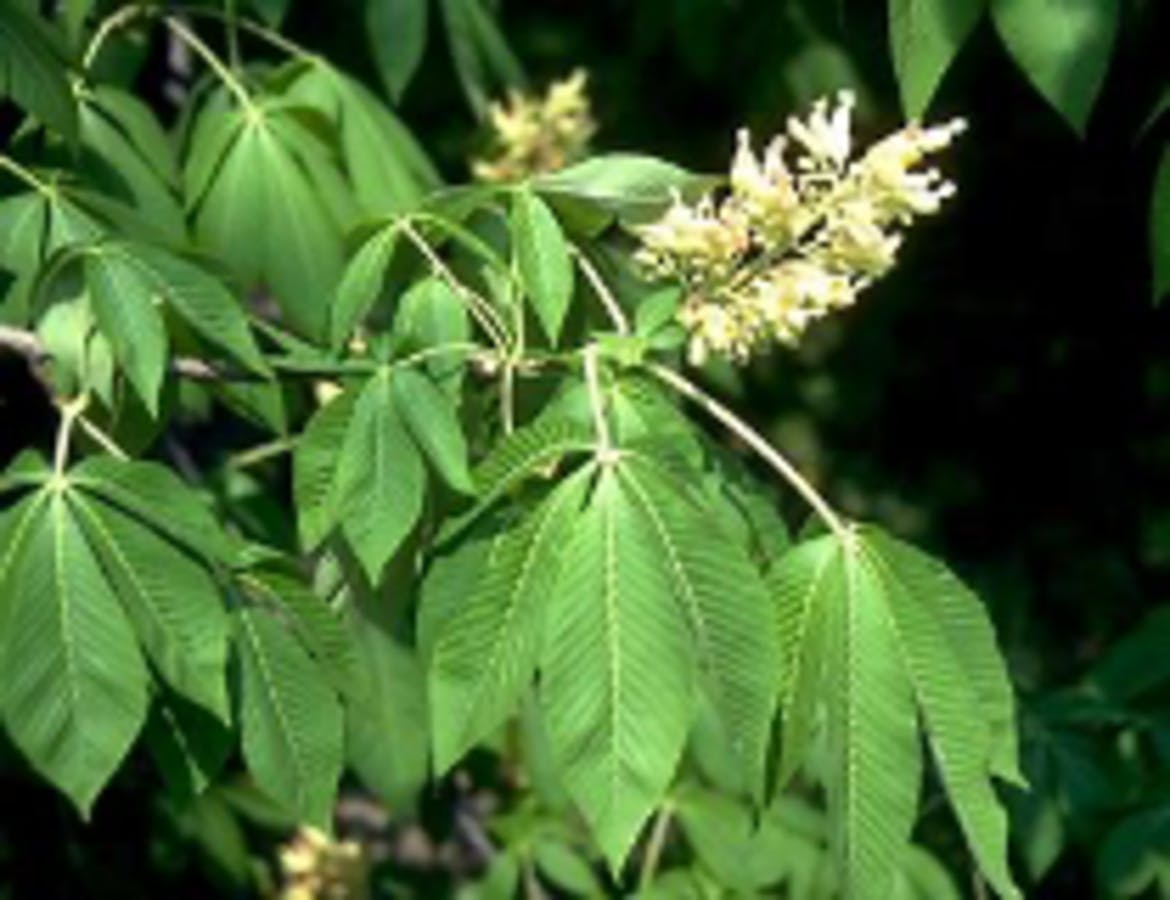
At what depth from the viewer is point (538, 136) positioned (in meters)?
3.36

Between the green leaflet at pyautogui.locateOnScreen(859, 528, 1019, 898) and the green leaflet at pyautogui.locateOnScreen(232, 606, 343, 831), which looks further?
the green leaflet at pyautogui.locateOnScreen(232, 606, 343, 831)

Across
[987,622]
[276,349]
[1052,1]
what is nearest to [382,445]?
[987,622]

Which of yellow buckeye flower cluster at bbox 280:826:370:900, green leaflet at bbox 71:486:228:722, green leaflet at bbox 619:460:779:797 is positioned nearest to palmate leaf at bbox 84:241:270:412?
green leaflet at bbox 71:486:228:722

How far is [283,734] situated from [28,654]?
0.23m

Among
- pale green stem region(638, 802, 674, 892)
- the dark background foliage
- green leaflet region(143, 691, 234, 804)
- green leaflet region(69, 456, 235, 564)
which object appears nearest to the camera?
green leaflet region(69, 456, 235, 564)

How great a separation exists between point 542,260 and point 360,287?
16cm

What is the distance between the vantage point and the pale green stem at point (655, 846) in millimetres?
2963

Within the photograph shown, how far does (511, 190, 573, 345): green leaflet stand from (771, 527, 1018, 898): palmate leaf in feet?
0.90

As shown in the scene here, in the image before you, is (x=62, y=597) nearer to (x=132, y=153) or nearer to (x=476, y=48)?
(x=132, y=153)

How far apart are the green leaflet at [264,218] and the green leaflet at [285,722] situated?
27.8 inches

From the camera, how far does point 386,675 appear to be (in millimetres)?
3086

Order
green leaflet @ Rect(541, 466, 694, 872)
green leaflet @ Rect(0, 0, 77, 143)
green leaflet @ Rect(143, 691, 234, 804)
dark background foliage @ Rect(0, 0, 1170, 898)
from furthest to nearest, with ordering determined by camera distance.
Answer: dark background foliage @ Rect(0, 0, 1170, 898), green leaflet @ Rect(0, 0, 77, 143), green leaflet @ Rect(143, 691, 234, 804), green leaflet @ Rect(541, 466, 694, 872)

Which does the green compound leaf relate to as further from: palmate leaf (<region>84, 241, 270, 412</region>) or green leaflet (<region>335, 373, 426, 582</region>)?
palmate leaf (<region>84, 241, 270, 412</region>)

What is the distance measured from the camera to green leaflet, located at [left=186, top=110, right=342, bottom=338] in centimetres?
282
